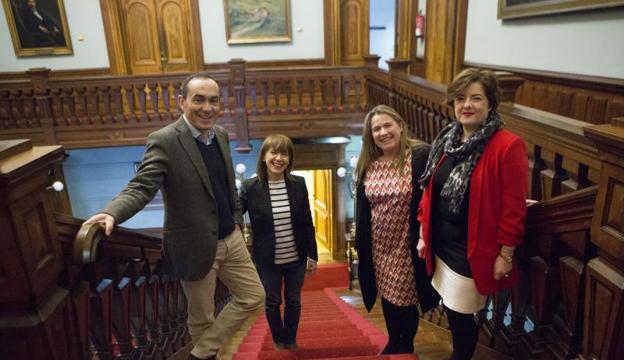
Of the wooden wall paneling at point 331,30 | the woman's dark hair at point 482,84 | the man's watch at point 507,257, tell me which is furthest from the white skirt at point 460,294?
the wooden wall paneling at point 331,30

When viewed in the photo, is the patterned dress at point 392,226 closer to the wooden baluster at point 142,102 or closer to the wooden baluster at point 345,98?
the wooden baluster at point 345,98

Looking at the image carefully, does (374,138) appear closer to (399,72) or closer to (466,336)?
(466,336)

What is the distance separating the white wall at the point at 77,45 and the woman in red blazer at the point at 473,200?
302 inches

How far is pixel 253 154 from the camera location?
7.74 metres

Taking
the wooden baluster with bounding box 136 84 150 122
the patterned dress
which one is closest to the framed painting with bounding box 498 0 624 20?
the patterned dress

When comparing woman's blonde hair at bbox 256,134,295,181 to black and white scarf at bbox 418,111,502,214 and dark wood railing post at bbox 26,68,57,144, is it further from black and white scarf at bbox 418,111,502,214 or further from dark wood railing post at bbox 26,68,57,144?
dark wood railing post at bbox 26,68,57,144

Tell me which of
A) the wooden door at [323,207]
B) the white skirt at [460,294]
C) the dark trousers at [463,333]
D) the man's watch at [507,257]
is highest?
the man's watch at [507,257]

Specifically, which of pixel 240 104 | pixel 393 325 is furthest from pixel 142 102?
pixel 393 325

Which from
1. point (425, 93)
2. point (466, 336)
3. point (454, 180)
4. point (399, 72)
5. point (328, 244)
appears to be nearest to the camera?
point (454, 180)

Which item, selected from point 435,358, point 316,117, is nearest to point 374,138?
point 435,358

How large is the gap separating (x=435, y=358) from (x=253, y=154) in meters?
6.16

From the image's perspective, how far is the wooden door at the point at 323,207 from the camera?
8.23 meters

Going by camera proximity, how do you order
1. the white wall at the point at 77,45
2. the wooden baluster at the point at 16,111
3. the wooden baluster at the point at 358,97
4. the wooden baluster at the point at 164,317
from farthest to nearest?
1. the white wall at the point at 77,45
2. the wooden baluster at the point at 358,97
3. the wooden baluster at the point at 16,111
4. the wooden baluster at the point at 164,317

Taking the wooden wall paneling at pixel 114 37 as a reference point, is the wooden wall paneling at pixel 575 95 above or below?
below
